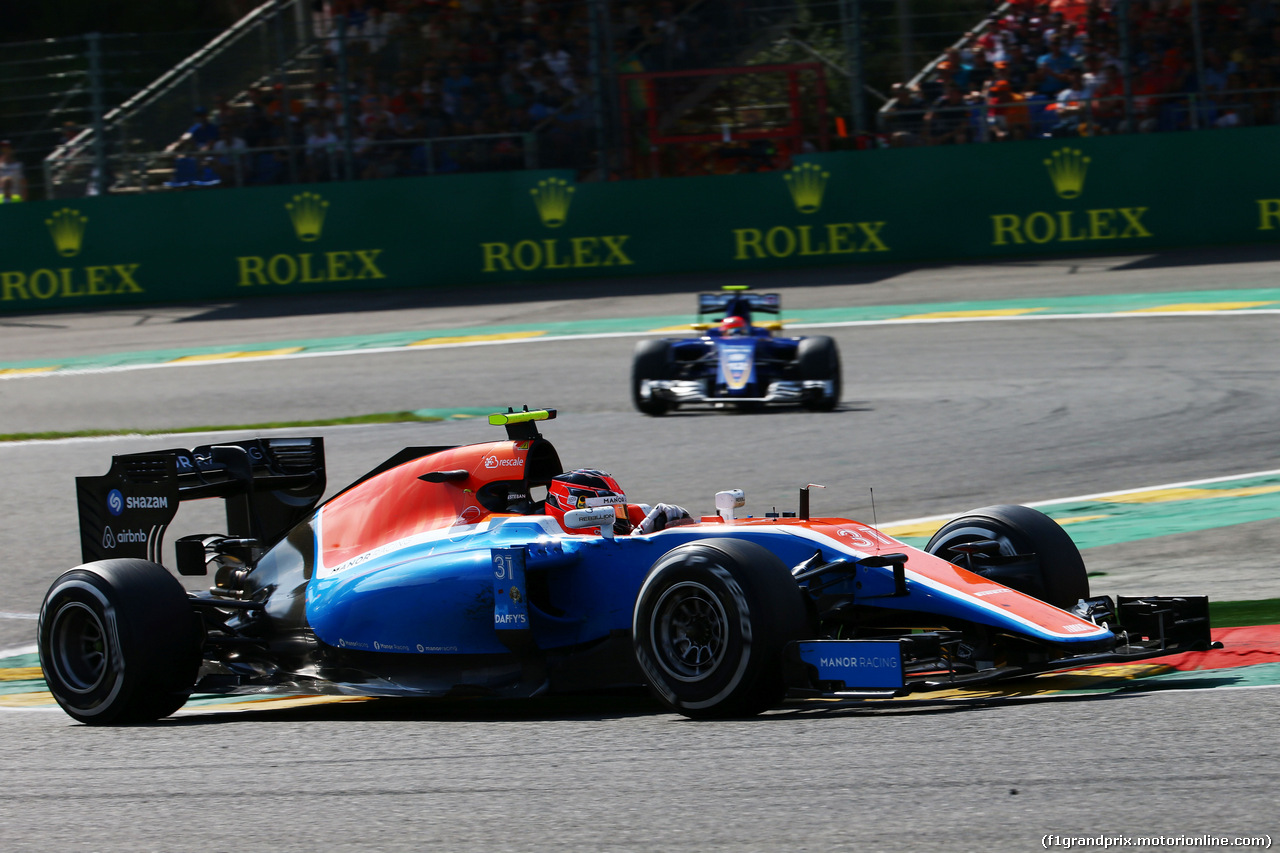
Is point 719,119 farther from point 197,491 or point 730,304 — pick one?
point 197,491

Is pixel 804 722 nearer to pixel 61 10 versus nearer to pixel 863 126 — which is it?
pixel 863 126

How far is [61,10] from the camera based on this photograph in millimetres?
38719

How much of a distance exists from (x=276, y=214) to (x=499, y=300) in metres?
4.01

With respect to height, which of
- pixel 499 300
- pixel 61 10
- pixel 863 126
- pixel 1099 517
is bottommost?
pixel 1099 517

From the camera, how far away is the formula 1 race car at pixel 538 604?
570cm

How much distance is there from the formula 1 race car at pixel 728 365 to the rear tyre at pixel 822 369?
1.8 inches

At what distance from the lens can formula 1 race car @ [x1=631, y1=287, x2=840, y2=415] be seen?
15477mm

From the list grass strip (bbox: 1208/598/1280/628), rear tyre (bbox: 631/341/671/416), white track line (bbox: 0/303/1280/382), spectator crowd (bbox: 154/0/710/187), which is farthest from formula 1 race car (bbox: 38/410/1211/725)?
spectator crowd (bbox: 154/0/710/187)

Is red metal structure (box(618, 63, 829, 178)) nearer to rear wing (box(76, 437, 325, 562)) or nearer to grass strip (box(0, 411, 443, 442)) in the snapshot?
grass strip (box(0, 411, 443, 442))

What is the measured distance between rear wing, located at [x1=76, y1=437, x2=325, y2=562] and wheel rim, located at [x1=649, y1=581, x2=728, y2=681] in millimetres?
2643

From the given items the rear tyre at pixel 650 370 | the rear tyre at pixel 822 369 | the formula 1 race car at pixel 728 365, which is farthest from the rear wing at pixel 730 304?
the rear tyre at pixel 822 369

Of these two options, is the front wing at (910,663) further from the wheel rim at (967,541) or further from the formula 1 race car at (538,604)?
the wheel rim at (967,541)

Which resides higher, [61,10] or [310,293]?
[61,10]

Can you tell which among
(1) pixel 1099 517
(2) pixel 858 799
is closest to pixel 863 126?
(1) pixel 1099 517
